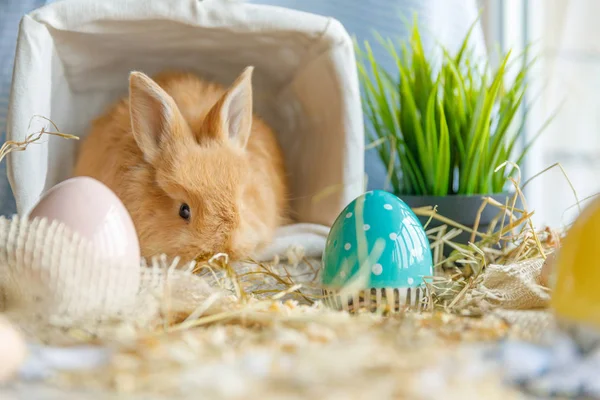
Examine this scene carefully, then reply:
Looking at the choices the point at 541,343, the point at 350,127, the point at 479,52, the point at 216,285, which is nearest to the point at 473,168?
the point at 350,127

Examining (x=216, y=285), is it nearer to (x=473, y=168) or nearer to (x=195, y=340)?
(x=195, y=340)

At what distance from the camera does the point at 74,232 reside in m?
0.91

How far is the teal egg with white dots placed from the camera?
3.49ft

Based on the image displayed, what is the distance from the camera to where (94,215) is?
0.93m

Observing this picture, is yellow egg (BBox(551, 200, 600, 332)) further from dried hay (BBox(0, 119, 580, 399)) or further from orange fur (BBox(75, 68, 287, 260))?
orange fur (BBox(75, 68, 287, 260))

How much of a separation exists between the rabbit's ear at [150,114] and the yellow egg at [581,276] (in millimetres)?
850

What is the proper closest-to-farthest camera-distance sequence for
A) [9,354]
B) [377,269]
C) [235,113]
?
[9,354]
[377,269]
[235,113]

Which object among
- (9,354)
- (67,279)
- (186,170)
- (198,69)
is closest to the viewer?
(9,354)

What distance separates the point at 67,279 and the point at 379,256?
1.66 ft

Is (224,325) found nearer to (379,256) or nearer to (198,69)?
(379,256)

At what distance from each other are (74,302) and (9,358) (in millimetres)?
229

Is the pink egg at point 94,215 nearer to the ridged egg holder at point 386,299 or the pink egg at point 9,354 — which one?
the pink egg at point 9,354

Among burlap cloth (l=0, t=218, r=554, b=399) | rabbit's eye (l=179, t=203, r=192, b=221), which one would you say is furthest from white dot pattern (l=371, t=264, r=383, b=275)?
rabbit's eye (l=179, t=203, r=192, b=221)

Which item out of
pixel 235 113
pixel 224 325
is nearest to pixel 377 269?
pixel 224 325
